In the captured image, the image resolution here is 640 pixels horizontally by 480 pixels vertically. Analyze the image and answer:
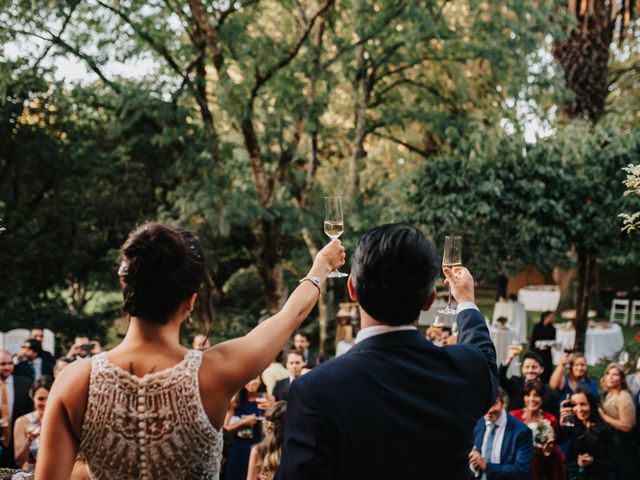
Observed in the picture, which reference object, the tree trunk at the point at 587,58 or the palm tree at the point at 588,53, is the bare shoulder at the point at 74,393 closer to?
the palm tree at the point at 588,53

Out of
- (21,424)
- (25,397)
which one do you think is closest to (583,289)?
(25,397)

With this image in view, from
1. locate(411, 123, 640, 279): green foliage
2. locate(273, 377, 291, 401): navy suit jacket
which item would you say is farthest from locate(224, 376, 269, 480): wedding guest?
locate(411, 123, 640, 279): green foliage

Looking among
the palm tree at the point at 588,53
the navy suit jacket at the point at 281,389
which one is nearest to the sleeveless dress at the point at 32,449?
the navy suit jacket at the point at 281,389

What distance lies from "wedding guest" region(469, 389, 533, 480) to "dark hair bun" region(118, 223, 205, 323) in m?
3.72

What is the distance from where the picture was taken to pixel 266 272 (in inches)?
511

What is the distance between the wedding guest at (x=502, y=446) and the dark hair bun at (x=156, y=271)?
3715 millimetres

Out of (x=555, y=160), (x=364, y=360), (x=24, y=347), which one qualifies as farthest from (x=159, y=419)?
(x=555, y=160)

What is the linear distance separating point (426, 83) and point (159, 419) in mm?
13518

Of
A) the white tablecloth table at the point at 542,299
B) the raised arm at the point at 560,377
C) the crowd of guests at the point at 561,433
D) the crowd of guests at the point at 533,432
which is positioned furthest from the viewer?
the white tablecloth table at the point at 542,299

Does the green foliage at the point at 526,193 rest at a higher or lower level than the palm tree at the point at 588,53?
lower

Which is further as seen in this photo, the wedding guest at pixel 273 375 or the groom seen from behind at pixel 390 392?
the wedding guest at pixel 273 375

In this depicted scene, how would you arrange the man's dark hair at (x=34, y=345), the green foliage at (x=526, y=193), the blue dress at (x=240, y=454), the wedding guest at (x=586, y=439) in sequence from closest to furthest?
the wedding guest at (x=586, y=439)
the blue dress at (x=240, y=454)
the man's dark hair at (x=34, y=345)
the green foliage at (x=526, y=193)

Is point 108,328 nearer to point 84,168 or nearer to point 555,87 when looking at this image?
point 84,168

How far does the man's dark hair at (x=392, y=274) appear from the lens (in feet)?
6.23
